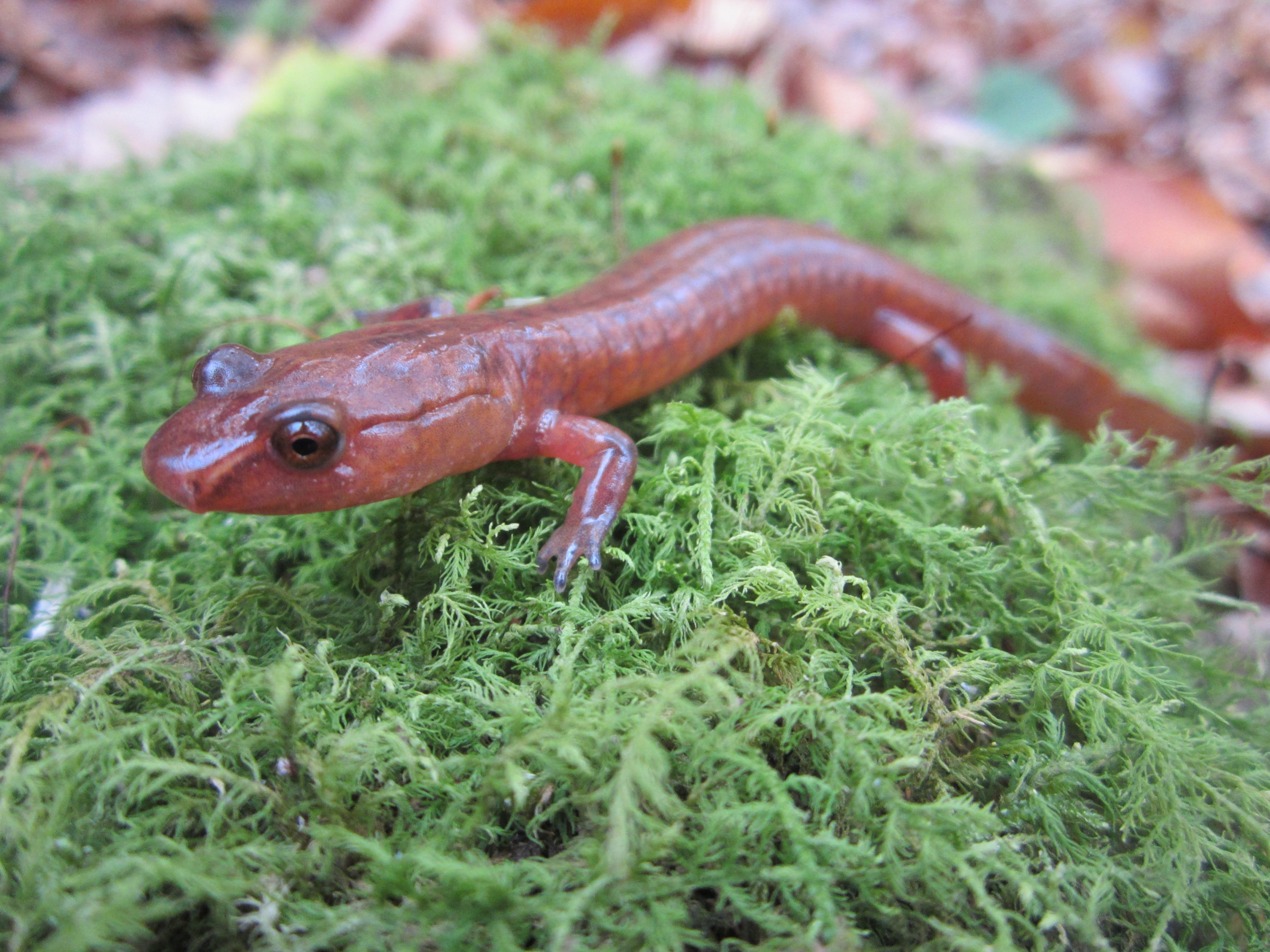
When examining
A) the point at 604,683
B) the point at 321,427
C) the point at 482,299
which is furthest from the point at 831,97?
the point at 604,683

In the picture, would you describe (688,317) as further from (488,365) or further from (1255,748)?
(1255,748)

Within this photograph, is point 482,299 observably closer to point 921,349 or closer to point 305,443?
point 305,443

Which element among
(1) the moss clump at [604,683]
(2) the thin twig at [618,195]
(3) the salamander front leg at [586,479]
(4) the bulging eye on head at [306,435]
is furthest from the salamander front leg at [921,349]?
(4) the bulging eye on head at [306,435]

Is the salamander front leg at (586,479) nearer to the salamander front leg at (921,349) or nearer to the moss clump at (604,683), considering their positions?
the moss clump at (604,683)

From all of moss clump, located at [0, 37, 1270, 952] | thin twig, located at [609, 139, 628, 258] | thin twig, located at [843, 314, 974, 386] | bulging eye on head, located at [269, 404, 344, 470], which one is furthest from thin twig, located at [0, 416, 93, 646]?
thin twig, located at [843, 314, 974, 386]

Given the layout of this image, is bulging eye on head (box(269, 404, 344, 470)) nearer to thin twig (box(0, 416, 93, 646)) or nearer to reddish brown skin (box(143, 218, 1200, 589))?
reddish brown skin (box(143, 218, 1200, 589))

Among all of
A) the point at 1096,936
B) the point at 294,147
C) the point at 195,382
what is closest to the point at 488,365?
the point at 195,382
